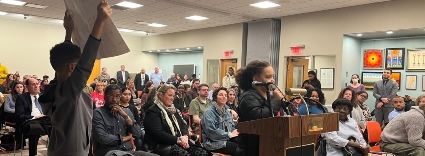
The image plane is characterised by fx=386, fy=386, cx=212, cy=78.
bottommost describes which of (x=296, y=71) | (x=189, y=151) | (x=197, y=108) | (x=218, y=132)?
(x=189, y=151)

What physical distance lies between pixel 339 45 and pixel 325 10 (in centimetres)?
108

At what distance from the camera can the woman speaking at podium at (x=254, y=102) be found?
93.7 inches

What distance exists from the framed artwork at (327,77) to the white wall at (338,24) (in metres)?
0.24

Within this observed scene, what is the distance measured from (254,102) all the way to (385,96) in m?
7.46

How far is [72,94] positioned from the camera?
5.34 ft

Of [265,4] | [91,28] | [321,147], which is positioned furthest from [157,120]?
[265,4]

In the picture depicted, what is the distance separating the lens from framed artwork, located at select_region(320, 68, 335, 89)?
10594 millimetres

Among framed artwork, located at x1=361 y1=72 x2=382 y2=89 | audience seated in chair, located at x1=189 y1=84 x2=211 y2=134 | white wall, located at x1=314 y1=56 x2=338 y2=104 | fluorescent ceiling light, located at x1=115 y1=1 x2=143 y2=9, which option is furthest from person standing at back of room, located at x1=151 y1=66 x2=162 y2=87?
audience seated in chair, located at x1=189 y1=84 x2=211 y2=134

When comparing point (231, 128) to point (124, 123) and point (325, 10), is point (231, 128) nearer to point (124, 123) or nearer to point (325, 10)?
point (124, 123)

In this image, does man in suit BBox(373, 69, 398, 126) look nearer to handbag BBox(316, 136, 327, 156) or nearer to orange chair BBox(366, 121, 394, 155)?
orange chair BBox(366, 121, 394, 155)

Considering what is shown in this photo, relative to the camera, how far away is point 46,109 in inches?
68.2

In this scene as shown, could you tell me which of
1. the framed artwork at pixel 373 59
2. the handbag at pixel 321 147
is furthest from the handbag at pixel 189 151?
the framed artwork at pixel 373 59

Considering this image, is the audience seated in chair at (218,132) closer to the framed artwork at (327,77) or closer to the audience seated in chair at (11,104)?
the audience seated in chair at (11,104)

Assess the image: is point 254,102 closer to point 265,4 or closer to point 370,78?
point 265,4
